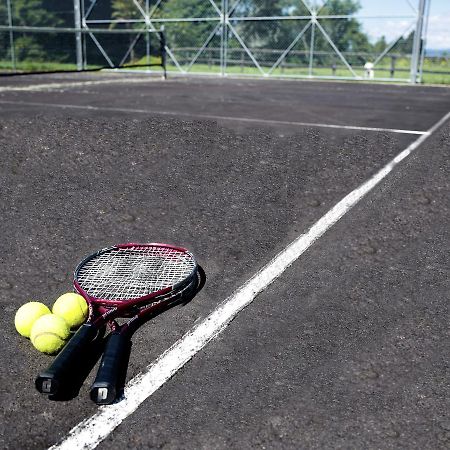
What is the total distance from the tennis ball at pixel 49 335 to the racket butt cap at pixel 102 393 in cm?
55

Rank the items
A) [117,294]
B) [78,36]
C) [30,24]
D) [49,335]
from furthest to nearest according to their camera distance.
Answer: [30,24] → [78,36] → [117,294] → [49,335]

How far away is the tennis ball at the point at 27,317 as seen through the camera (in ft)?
9.59

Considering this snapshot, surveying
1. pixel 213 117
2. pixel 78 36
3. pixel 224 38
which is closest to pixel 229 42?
pixel 224 38

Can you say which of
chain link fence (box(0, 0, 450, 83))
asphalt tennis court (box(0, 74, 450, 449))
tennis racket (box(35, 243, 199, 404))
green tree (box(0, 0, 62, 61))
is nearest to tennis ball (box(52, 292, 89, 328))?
tennis racket (box(35, 243, 199, 404))

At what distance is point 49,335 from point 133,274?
80cm

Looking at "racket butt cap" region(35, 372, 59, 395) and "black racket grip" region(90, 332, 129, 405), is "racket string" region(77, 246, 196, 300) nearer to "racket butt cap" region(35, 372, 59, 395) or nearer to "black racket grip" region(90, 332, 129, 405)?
"black racket grip" region(90, 332, 129, 405)

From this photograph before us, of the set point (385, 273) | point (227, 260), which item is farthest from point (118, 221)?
point (385, 273)

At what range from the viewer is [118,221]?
455 cm

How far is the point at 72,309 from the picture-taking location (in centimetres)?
299

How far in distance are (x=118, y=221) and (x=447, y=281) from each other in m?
2.56

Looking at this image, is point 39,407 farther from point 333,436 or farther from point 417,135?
point 417,135

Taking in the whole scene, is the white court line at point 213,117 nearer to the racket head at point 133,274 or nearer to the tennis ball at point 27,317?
the racket head at point 133,274

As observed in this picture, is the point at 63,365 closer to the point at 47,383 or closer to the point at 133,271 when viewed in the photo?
the point at 47,383

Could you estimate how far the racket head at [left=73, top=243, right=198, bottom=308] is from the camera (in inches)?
122
